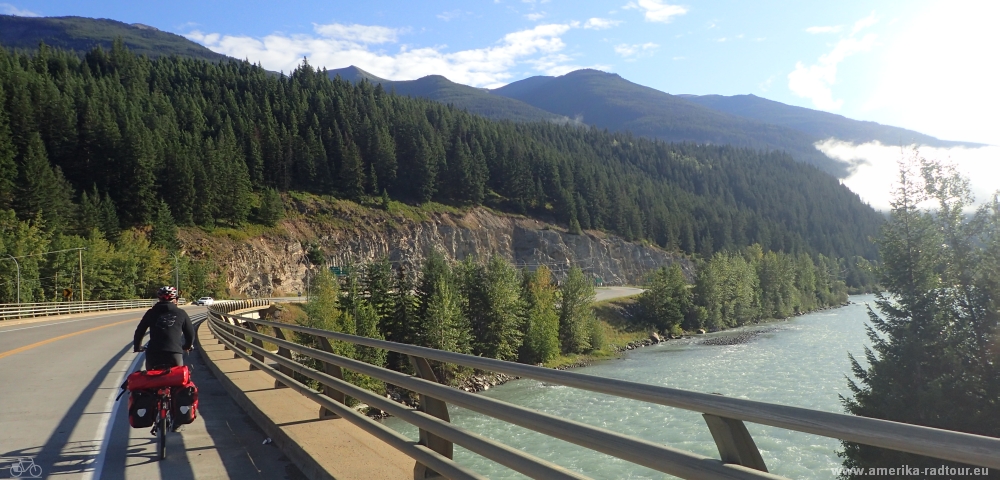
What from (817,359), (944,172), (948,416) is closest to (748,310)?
(817,359)

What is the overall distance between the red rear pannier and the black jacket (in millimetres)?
283

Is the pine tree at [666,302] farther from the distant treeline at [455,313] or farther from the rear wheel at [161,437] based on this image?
the rear wheel at [161,437]

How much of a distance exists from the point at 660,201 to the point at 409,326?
121657 millimetres

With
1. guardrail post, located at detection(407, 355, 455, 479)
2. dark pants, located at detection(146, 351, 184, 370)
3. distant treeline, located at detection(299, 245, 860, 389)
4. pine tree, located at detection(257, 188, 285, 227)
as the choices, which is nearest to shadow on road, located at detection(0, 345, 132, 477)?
dark pants, located at detection(146, 351, 184, 370)

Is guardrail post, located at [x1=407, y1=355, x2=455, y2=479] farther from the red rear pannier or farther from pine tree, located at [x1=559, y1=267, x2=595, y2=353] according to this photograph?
pine tree, located at [x1=559, y1=267, x2=595, y2=353]

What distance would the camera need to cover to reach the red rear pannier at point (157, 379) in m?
7.71

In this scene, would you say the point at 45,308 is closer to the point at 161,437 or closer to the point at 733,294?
the point at 161,437

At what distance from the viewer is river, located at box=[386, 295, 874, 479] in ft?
71.8

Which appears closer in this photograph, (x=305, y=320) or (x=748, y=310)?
(x=305, y=320)

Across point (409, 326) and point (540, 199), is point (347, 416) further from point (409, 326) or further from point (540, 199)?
point (540, 199)

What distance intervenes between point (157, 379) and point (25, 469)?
1513mm

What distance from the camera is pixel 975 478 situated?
1011 centimetres

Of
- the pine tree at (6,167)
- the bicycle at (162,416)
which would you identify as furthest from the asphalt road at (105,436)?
the pine tree at (6,167)

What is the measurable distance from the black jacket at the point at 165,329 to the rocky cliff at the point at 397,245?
3172 inches
